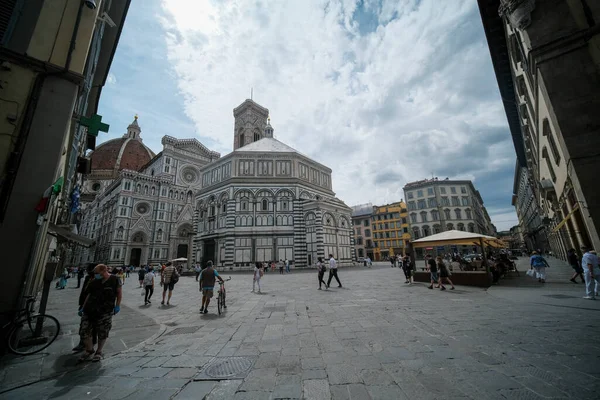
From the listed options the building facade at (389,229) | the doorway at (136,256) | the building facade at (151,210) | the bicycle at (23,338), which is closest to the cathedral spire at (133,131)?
the building facade at (151,210)

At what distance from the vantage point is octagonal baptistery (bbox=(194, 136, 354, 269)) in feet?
93.2

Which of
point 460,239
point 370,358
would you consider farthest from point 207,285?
point 460,239

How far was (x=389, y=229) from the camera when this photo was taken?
169 ft

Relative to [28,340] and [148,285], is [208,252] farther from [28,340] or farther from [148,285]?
[28,340]

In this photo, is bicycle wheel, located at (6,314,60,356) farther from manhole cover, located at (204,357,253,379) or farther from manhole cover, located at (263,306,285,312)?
manhole cover, located at (263,306,285,312)

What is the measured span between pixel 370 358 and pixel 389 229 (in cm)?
5163

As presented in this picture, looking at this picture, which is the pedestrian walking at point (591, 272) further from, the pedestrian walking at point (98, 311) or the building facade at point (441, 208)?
the building facade at point (441, 208)

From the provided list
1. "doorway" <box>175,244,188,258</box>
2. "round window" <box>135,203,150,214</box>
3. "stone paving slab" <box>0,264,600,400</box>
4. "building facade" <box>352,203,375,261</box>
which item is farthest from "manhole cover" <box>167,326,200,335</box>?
"building facade" <box>352,203,375,261</box>

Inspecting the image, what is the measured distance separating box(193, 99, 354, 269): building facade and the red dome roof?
38426mm

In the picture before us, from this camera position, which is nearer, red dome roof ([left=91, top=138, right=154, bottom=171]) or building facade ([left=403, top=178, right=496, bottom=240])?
building facade ([left=403, top=178, right=496, bottom=240])

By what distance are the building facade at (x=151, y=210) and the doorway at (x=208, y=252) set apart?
298 cm

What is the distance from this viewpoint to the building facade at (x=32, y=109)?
4.52 meters

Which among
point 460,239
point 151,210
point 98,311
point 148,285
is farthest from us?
point 151,210

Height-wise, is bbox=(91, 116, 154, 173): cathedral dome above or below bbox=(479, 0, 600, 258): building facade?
above
